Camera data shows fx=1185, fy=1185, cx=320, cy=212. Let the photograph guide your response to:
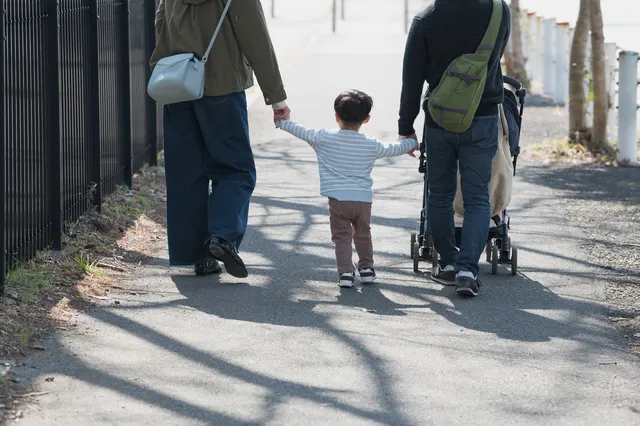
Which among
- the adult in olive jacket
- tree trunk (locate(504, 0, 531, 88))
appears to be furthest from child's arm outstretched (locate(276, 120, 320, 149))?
tree trunk (locate(504, 0, 531, 88))

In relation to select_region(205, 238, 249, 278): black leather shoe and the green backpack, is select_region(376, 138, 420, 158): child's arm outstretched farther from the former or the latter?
select_region(205, 238, 249, 278): black leather shoe

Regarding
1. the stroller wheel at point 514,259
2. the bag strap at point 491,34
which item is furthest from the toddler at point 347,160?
the stroller wheel at point 514,259

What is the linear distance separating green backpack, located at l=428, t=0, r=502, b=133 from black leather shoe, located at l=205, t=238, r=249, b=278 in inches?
55.3

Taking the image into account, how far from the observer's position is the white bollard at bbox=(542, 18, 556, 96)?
18.3 metres

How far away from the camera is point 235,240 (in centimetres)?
679

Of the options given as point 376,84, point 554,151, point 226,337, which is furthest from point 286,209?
point 376,84

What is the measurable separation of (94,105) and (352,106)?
97.6 inches

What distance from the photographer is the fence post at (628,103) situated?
11.9m

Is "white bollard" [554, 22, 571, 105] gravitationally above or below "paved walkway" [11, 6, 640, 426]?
above

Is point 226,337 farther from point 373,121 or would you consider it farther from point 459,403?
point 373,121

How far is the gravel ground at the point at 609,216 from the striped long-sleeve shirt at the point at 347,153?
151 cm

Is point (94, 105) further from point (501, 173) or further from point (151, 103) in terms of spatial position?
point (501, 173)

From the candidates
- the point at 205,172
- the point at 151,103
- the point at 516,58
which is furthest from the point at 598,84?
the point at 205,172

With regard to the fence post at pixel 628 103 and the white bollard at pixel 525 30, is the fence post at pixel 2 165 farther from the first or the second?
the white bollard at pixel 525 30
